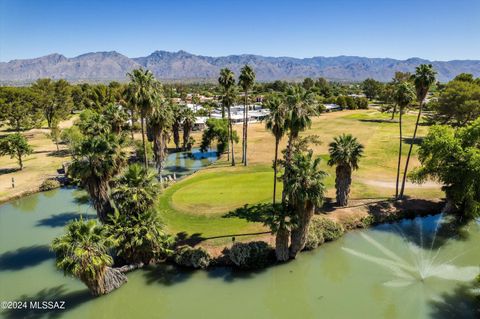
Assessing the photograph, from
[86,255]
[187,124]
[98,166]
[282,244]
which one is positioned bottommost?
[282,244]

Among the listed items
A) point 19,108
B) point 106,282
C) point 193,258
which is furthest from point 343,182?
point 19,108

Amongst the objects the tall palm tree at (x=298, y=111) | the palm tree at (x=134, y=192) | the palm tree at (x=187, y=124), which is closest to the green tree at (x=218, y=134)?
the palm tree at (x=187, y=124)

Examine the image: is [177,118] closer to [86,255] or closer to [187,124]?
[187,124]

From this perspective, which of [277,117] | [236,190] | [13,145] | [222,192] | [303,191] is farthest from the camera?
[13,145]

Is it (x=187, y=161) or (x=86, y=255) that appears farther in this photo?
(x=187, y=161)

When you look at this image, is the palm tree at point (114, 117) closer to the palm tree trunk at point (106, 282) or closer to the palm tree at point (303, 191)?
the palm tree trunk at point (106, 282)

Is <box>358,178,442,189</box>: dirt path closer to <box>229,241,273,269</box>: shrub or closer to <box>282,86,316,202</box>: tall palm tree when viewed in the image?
<box>282,86,316,202</box>: tall palm tree

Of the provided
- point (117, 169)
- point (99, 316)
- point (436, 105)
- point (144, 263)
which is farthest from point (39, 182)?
point (436, 105)
